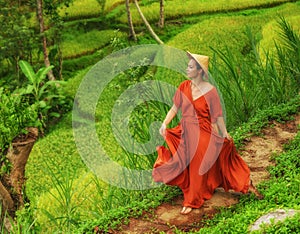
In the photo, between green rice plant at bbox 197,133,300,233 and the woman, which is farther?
the woman

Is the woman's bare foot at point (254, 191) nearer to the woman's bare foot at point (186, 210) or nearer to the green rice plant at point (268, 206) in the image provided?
the green rice plant at point (268, 206)

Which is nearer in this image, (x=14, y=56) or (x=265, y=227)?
(x=265, y=227)

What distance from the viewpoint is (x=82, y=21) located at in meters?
12.9

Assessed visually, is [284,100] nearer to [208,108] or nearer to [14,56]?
[208,108]

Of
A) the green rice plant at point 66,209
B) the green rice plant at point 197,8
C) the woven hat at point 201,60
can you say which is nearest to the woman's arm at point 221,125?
the woven hat at point 201,60

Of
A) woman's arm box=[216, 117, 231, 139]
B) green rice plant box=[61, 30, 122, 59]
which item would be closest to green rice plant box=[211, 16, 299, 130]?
woman's arm box=[216, 117, 231, 139]

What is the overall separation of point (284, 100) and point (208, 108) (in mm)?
2001

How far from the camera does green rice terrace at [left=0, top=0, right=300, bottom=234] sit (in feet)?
11.5

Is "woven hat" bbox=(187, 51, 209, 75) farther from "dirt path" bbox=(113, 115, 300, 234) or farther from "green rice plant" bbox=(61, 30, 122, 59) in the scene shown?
"green rice plant" bbox=(61, 30, 122, 59)

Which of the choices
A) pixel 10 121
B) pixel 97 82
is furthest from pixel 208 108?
pixel 97 82

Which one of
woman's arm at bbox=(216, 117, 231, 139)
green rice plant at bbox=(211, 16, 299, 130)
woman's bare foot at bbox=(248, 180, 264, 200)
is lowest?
woman's bare foot at bbox=(248, 180, 264, 200)

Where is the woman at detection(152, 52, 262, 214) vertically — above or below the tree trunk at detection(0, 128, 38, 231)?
above

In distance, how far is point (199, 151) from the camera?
347cm

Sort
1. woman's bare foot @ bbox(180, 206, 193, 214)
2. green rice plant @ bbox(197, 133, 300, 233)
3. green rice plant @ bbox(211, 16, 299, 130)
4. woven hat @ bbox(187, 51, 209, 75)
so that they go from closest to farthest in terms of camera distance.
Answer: green rice plant @ bbox(197, 133, 300, 233) < woven hat @ bbox(187, 51, 209, 75) < woman's bare foot @ bbox(180, 206, 193, 214) < green rice plant @ bbox(211, 16, 299, 130)
